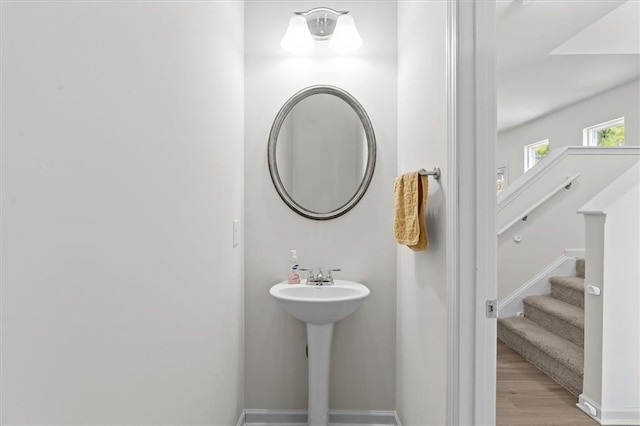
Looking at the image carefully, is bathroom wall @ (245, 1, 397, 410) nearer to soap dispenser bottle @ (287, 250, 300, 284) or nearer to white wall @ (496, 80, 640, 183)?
soap dispenser bottle @ (287, 250, 300, 284)

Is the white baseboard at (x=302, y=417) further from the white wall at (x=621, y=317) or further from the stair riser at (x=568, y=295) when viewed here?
the stair riser at (x=568, y=295)

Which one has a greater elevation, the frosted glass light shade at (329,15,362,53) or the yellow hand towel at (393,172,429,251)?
the frosted glass light shade at (329,15,362,53)

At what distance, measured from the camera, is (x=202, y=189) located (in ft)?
4.59

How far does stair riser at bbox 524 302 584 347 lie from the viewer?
2852 millimetres

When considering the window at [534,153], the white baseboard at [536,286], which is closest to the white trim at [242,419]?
the white baseboard at [536,286]

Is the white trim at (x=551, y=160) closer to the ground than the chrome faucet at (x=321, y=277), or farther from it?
farther from it

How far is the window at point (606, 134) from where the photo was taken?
182 inches

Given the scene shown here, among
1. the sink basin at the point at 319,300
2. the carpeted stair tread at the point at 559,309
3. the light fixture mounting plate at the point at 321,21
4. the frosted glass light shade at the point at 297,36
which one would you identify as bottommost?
the carpeted stair tread at the point at 559,309

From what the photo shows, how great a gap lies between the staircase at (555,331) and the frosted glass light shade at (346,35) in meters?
2.54

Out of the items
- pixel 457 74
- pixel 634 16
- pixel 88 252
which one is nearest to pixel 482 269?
pixel 457 74

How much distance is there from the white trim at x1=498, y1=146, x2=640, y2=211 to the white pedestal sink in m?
2.63

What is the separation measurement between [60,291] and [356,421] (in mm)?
1978

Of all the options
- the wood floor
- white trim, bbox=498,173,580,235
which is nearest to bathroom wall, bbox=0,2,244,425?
the wood floor

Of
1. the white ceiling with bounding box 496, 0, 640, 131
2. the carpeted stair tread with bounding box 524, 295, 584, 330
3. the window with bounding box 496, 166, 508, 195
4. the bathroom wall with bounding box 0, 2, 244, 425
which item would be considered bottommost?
the carpeted stair tread with bounding box 524, 295, 584, 330
